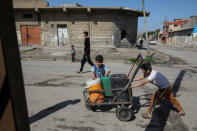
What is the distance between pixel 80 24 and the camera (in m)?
16.6

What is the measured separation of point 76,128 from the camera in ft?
9.25

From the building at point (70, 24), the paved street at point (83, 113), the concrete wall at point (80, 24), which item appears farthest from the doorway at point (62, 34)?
the paved street at point (83, 113)

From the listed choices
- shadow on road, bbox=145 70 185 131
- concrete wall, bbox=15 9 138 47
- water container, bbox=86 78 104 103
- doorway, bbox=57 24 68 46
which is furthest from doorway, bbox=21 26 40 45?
shadow on road, bbox=145 70 185 131

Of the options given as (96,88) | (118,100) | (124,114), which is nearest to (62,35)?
(96,88)

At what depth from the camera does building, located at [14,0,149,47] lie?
53.3 ft

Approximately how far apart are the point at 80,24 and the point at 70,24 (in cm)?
115

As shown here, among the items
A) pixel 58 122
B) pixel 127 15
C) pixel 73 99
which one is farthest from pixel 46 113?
pixel 127 15

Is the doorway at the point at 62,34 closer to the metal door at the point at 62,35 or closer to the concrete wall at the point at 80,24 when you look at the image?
the metal door at the point at 62,35

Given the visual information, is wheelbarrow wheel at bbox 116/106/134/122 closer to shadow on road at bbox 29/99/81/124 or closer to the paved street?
the paved street

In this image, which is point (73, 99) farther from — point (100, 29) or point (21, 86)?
point (100, 29)

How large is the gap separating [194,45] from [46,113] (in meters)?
37.4

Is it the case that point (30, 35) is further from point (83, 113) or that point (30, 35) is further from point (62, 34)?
point (83, 113)

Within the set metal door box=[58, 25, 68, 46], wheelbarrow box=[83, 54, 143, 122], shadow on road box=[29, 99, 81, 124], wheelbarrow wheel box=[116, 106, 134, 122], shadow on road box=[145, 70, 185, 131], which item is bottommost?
shadow on road box=[145, 70, 185, 131]

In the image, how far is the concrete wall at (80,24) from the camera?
53.5 ft
